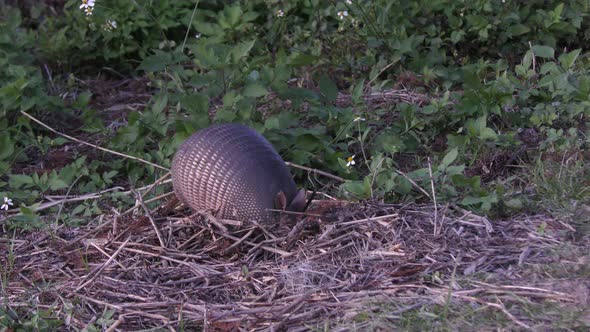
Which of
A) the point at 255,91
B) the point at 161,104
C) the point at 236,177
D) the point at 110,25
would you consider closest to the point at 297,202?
the point at 236,177

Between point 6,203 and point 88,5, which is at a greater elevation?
point 88,5

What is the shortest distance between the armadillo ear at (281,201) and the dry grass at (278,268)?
0.12 metres

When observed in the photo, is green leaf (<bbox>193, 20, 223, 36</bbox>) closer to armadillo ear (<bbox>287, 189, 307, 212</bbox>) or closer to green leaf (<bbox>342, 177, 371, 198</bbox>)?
green leaf (<bbox>342, 177, 371, 198</bbox>)

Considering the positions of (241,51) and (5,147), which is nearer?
(241,51)

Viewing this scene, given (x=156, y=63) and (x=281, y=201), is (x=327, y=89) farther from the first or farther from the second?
(x=281, y=201)

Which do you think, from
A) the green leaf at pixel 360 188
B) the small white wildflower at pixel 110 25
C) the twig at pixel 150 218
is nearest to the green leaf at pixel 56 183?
the twig at pixel 150 218

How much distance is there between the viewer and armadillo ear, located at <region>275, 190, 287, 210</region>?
4105 mm

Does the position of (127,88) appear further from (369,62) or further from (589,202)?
(589,202)

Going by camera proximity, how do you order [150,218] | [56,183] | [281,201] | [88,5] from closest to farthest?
[281,201]
[150,218]
[56,183]
[88,5]

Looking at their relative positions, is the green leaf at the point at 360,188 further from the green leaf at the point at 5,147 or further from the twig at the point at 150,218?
the green leaf at the point at 5,147

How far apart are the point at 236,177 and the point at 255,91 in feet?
3.43

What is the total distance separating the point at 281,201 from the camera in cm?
412

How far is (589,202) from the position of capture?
4.34m

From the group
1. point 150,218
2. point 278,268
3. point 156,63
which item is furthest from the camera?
point 156,63
